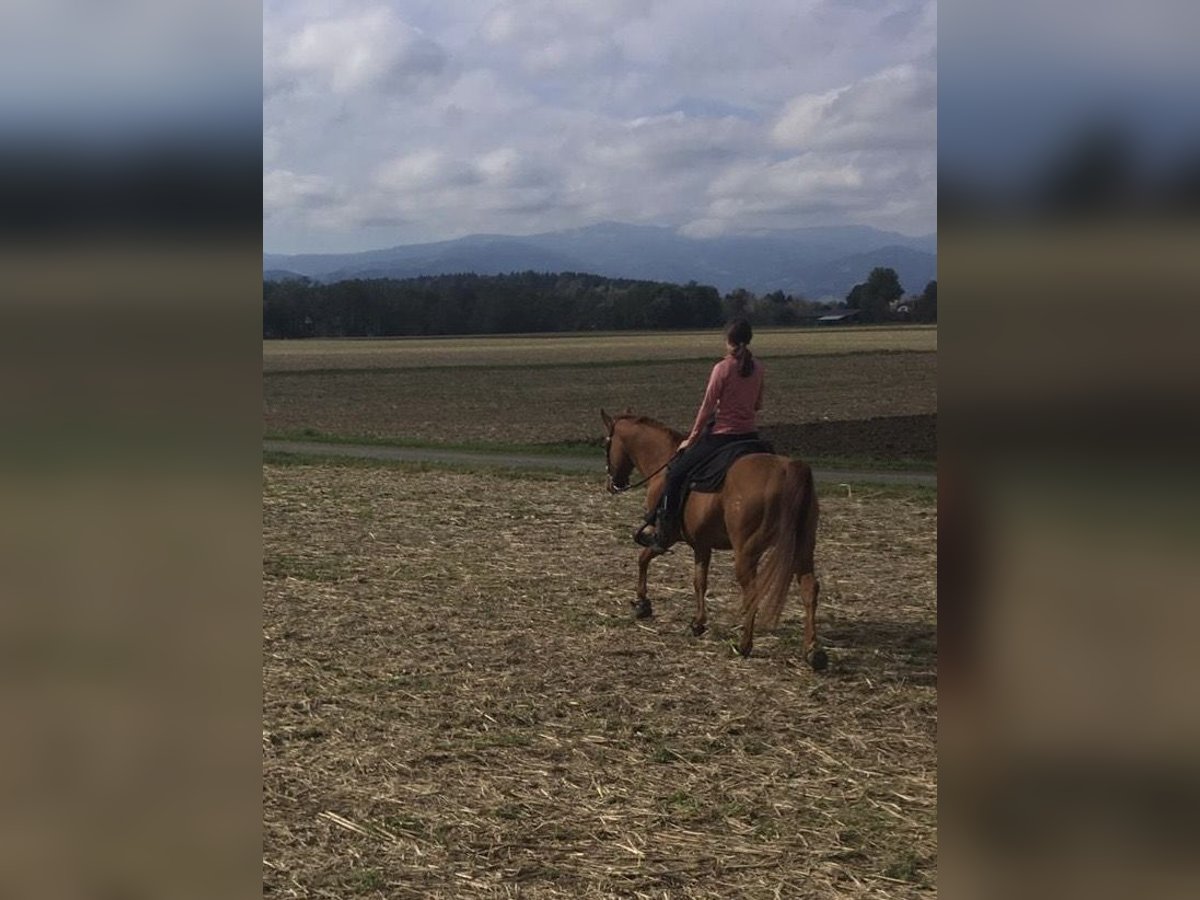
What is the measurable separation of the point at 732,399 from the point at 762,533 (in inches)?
43.7

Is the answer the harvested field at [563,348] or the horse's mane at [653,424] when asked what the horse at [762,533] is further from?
the harvested field at [563,348]

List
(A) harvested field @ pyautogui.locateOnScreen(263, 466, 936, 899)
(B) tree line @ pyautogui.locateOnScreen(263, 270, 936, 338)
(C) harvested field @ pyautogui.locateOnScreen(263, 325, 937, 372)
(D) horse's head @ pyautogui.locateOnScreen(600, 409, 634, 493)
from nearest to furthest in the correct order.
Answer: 1. (A) harvested field @ pyautogui.locateOnScreen(263, 466, 936, 899)
2. (D) horse's head @ pyautogui.locateOnScreen(600, 409, 634, 493)
3. (C) harvested field @ pyautogui.locateOnScreen(263, 325, 937, 372)
4. (B) tree line @ pyautogui.locateOnScreen(263, 270, 936, 338)

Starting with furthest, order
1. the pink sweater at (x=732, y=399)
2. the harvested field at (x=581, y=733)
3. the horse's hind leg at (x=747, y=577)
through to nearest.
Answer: the pink sweater at (x=732, y=399) → the horse's hind leg at (x=747, y=577) → the harvested field at (x=581, y=733)

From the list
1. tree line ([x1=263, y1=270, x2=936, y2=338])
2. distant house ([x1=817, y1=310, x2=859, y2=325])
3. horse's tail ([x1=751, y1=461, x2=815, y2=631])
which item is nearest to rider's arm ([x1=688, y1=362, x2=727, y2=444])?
horse's tail ([x1=751, y1=461, x2=815, y2=631])

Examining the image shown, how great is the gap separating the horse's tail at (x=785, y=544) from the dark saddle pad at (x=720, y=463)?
2.19 ft

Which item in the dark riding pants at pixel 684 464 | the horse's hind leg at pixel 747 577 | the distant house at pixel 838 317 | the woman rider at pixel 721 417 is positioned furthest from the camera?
the distant house at pixel 838 317

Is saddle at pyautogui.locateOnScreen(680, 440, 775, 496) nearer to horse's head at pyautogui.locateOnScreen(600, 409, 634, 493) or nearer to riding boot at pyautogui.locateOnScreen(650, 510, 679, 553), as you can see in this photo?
riding boot at pyautogui.locateOnScreen(650, 510, 679, 553)

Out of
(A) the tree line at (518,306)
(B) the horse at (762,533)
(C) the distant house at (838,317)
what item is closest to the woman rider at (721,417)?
(B) the horse at (762,533)

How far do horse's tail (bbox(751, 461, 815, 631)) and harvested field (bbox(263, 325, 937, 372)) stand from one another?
50078mm

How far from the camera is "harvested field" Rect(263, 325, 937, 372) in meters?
65.8

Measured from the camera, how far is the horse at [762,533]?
799 cm

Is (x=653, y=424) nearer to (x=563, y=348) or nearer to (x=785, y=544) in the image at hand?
(x=785, y=544)
